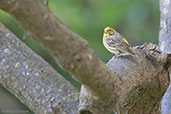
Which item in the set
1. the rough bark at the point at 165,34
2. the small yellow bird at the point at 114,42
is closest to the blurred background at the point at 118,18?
the small yellow bird at the point at 114,42

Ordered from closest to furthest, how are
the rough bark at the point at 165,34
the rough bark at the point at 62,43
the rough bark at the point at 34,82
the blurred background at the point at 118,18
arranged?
the rough bark at the point at 62,43 → the rough bark at the point at 34,82 → the rough bark at the point at 165,34 → the blurred background at the point at 118,18

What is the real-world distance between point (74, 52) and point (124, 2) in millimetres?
5958

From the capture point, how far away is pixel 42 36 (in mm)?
1728

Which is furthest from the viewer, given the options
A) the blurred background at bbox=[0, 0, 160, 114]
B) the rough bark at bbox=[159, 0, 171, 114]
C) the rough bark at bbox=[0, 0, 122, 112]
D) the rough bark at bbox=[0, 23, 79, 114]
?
the blurred background at bbox=[0, 0, 160, 114]

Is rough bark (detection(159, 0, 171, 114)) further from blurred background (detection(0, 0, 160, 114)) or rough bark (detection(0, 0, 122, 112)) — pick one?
blurred background (detection(0, 0, 160, 114))

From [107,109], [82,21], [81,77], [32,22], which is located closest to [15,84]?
[107,109]

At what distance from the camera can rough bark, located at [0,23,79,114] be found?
2.66 meters

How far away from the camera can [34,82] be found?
2.71m

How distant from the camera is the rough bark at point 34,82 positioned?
2658mm

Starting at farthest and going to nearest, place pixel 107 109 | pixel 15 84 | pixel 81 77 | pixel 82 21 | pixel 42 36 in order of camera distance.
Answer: pixel 82 21 → pixel 15 84 → pixel 107 109 → pixel 81 77 → pixel 42 36

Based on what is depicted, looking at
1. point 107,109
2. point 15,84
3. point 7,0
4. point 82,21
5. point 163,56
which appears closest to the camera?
point 7,0

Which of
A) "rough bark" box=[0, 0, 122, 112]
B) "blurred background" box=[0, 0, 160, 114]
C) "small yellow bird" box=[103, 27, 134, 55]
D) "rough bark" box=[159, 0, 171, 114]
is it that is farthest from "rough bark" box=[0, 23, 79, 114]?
"blurred background" box=[0, 0, 160, 114]

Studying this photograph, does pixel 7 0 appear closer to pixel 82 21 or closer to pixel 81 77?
pixel 81 77

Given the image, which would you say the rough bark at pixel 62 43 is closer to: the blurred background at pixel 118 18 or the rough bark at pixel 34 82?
the rough bark at pixel 34 82
